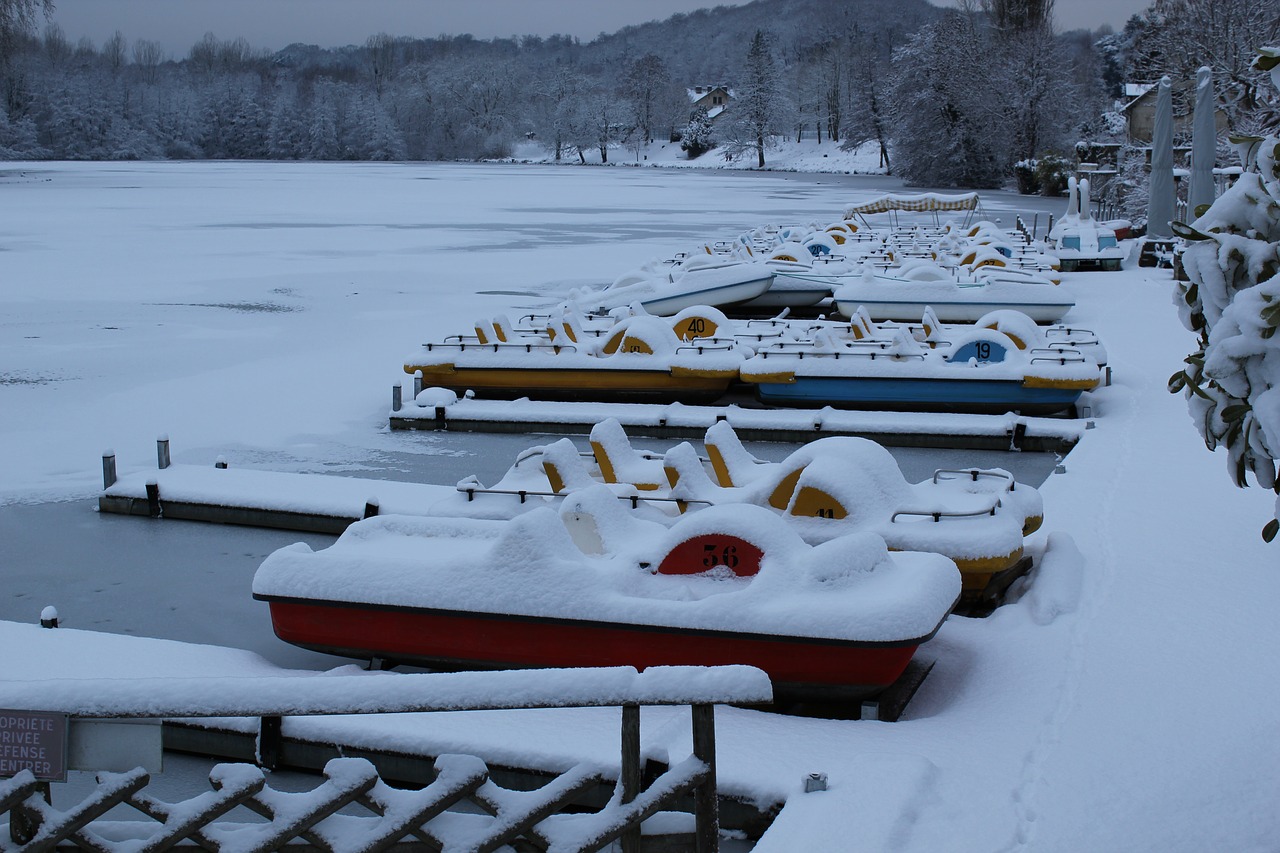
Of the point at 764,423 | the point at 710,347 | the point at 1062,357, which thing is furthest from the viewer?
the point at 710,347

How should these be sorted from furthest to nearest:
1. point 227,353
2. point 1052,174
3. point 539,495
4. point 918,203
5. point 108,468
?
point 1052,174, point 918,203, point 227,353, point 108,468, point 539,495

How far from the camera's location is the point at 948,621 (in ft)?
18.6

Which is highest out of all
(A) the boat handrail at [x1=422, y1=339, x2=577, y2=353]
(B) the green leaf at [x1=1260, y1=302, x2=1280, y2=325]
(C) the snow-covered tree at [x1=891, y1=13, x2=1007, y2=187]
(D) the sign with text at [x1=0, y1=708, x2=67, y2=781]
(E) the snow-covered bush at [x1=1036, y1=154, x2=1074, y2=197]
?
(C) the snow-covered tree at [x1=891, y1=13, x2=1007, y2=187]

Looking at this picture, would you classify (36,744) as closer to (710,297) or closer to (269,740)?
(269,740)

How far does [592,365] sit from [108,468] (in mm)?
4371

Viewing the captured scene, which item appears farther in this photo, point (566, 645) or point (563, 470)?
point (563, 470)

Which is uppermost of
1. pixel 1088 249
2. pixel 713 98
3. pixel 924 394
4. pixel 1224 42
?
pixel 713 98

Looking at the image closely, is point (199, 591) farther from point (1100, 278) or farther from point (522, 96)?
point (522, 96)

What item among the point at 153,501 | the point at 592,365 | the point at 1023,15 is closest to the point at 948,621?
the point at 153,501

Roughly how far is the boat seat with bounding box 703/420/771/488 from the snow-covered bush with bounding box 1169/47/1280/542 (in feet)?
12.2

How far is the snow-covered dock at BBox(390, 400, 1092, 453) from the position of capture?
973cm

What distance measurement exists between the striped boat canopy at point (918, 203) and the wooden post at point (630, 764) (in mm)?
23255

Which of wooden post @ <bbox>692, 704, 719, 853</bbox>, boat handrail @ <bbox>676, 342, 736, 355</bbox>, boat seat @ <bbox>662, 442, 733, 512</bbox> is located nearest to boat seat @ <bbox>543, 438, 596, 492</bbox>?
boat seat @ <bbox>662, 442, 733, 512</bbox>

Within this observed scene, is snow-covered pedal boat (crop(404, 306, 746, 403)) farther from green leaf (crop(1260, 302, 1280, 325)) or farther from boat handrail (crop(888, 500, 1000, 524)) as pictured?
green leaf (crop(1260, 302, 1280, 325))
